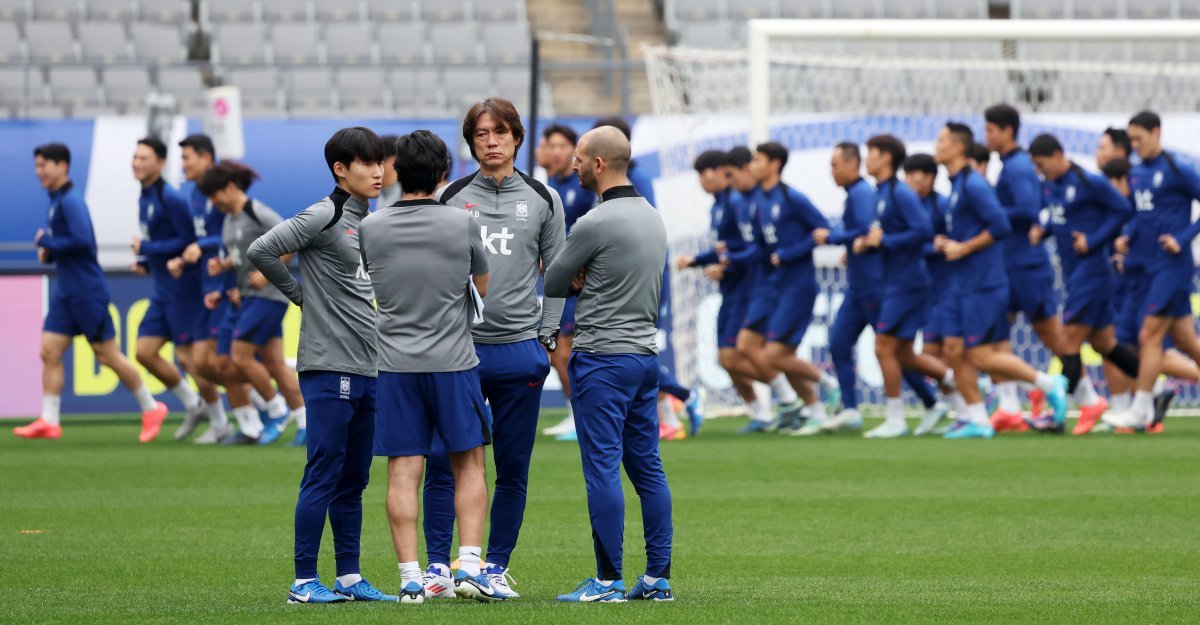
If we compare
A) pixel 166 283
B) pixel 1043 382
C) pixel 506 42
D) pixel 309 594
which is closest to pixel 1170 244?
pixel 1043 382

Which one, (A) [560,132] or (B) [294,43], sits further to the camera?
(B) [294,43]

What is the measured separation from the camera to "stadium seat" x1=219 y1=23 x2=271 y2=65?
24.0m

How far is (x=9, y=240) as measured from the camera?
19.2 metres

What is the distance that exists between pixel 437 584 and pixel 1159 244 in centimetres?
993

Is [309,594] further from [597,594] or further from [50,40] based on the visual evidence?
[50,40]

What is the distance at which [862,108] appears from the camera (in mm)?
19969

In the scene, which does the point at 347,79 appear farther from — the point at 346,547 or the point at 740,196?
the point at 346,547

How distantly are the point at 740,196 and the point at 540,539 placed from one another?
745cm

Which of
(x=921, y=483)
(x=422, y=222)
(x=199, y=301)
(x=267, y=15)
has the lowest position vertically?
(x=921, y=483)

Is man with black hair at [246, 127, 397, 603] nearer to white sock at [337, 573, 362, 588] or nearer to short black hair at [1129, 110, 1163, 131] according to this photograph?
white sock at [337, 573, 362, 588]

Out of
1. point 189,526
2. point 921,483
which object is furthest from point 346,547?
point 921,483

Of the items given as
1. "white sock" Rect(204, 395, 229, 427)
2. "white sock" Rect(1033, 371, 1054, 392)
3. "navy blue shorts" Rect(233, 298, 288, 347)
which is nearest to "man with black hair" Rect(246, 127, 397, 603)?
"navy blue shorts" Rect(233, 298, 288, 347)

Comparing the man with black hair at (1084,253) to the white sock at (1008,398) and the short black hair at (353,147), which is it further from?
the short black hair at (353,147)

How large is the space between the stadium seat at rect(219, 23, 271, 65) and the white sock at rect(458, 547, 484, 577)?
18.4 meters
